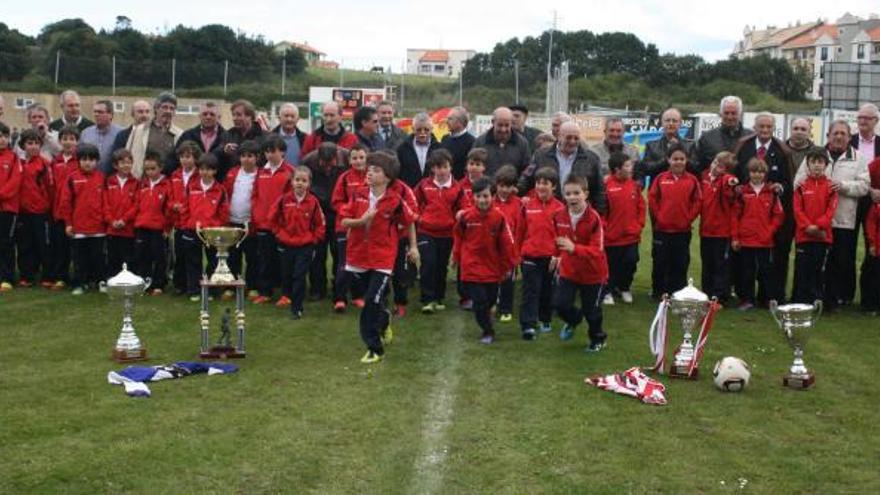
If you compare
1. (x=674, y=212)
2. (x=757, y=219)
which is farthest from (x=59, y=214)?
(x=757, y=219)

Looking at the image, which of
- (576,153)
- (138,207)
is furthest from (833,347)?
(138,207)

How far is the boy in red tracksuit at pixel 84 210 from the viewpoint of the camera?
440 inches

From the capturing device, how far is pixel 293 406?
6.79 m

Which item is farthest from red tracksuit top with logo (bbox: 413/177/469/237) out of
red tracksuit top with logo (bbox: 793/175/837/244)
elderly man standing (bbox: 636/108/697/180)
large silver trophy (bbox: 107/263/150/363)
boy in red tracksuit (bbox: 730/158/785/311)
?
red tracksuit top with logo (bbox: 793/175/837/244)

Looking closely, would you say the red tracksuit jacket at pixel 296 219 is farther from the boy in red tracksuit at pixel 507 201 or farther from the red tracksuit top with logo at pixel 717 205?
the red tracksuit top with logo at pixel 717 205

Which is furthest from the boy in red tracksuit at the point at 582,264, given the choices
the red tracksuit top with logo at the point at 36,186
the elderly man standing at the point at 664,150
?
the red tracksuit top with logo at the point at 36,186

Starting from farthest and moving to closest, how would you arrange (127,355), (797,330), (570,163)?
1. (570,163)
2. (127,355)
3. (797,330)

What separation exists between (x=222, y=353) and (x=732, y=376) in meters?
4.06

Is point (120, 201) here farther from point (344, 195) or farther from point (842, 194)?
point (842, 194)

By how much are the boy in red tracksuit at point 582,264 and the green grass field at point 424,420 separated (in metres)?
0.32

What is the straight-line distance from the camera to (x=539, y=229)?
923 cm

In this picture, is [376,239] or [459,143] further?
[459,143]

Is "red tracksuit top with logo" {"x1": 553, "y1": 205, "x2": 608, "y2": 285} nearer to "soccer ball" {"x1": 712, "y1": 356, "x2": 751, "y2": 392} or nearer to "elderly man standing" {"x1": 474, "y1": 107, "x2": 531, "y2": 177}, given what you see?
"soccer ball" {"x1": 712, "y1": 356, "x2": 751, "y2": 392}

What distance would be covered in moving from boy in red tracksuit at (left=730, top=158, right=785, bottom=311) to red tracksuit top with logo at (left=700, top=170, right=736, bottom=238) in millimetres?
72
